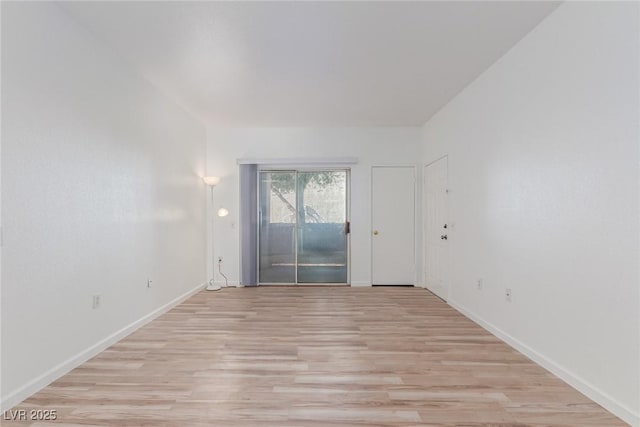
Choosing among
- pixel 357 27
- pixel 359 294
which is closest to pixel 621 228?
pixel 357 27

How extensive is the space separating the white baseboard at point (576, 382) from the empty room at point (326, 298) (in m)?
0.01

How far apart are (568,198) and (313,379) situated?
218cm

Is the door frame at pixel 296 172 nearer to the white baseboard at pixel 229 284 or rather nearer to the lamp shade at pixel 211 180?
the white baseboard at pixel 229 284

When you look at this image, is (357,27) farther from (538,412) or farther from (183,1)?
(538,412)

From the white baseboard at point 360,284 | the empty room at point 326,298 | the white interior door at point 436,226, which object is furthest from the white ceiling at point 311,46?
the white baseboard at point 360,284

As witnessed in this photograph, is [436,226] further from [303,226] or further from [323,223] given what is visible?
[303,226]

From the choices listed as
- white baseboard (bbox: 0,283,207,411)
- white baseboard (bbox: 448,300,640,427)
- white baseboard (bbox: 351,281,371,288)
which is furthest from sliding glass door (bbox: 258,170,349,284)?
white baseboard (bbox: 448,300,640,427)

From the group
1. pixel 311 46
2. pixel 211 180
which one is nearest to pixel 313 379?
pixel 311 46

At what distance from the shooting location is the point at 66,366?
2402 millimetres

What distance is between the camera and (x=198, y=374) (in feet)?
7.95

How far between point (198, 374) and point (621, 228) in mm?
2891

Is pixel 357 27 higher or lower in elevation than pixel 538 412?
higher

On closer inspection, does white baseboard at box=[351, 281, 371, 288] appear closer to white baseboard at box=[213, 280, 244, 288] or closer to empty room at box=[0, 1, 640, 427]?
empty room at box=[0, 1, 640, 427]

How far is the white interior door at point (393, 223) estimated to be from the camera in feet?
18.2
